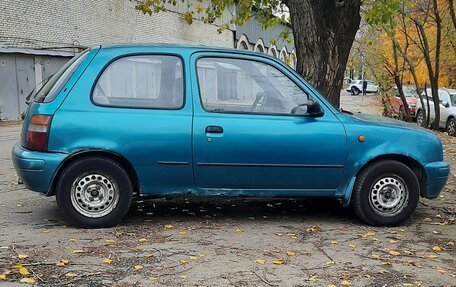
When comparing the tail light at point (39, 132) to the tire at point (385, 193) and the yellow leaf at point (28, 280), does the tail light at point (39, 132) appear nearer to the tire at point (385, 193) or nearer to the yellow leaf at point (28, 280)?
the yellow leaf at point (28, 280)

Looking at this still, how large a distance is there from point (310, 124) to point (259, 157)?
24.9 inches

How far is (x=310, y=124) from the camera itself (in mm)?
5516

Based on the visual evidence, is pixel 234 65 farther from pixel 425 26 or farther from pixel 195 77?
pixel 425 26

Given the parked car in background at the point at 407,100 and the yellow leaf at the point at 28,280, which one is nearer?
the yellow leaf at the point at 28,280

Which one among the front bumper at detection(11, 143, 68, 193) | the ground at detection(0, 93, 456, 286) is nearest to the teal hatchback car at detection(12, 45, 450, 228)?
the front bumper at detection(11, 143, 68, 193)

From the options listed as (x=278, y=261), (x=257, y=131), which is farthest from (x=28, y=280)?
(x=257, y=131)

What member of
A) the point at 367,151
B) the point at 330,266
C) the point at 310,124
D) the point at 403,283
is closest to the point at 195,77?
the point at 310,124

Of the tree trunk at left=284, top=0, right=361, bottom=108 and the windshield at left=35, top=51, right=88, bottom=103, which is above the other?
the tree trunk at left=284, top=0, right=361, bottom=108

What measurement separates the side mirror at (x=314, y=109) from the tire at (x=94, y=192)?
1.95 m

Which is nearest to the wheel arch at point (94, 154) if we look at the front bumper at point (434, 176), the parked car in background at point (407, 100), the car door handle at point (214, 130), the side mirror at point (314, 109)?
the car door handle at point (214, 130)

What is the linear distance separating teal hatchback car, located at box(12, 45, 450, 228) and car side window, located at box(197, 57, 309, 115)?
11 millimetres

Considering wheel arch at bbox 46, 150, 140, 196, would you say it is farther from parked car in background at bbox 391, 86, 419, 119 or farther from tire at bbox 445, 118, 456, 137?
parked car in background at bbox 391, 86, 419, 119

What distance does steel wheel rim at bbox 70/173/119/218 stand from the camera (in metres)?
5.29

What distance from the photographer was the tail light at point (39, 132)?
5.15 metres
